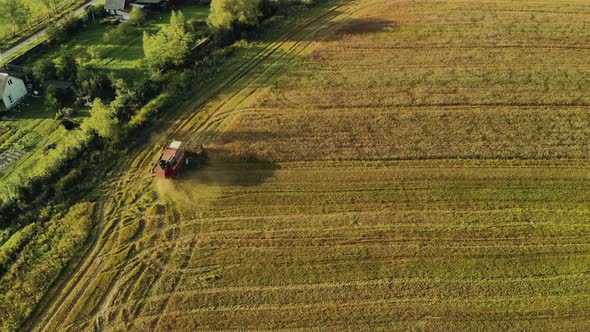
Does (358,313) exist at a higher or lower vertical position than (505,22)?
lower

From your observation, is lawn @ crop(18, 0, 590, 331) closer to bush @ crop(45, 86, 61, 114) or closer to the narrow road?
bush @ crop(45, 86, 61, 114)

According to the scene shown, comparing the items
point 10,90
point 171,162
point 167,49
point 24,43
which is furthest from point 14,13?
point 171,162

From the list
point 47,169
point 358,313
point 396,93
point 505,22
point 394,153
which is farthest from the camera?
point 505,22

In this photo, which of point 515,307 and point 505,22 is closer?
point 515,307

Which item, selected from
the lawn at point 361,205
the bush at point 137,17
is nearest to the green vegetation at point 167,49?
the lawn at point 361,205

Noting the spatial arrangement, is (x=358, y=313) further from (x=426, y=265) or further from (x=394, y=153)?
(x=394, y=153)

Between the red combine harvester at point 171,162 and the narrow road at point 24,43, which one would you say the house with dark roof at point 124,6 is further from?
the red combine harvester at point 171,162

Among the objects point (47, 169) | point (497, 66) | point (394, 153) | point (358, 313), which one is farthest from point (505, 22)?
point (47, 169)

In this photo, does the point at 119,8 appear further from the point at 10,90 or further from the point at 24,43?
the point at 10,90
